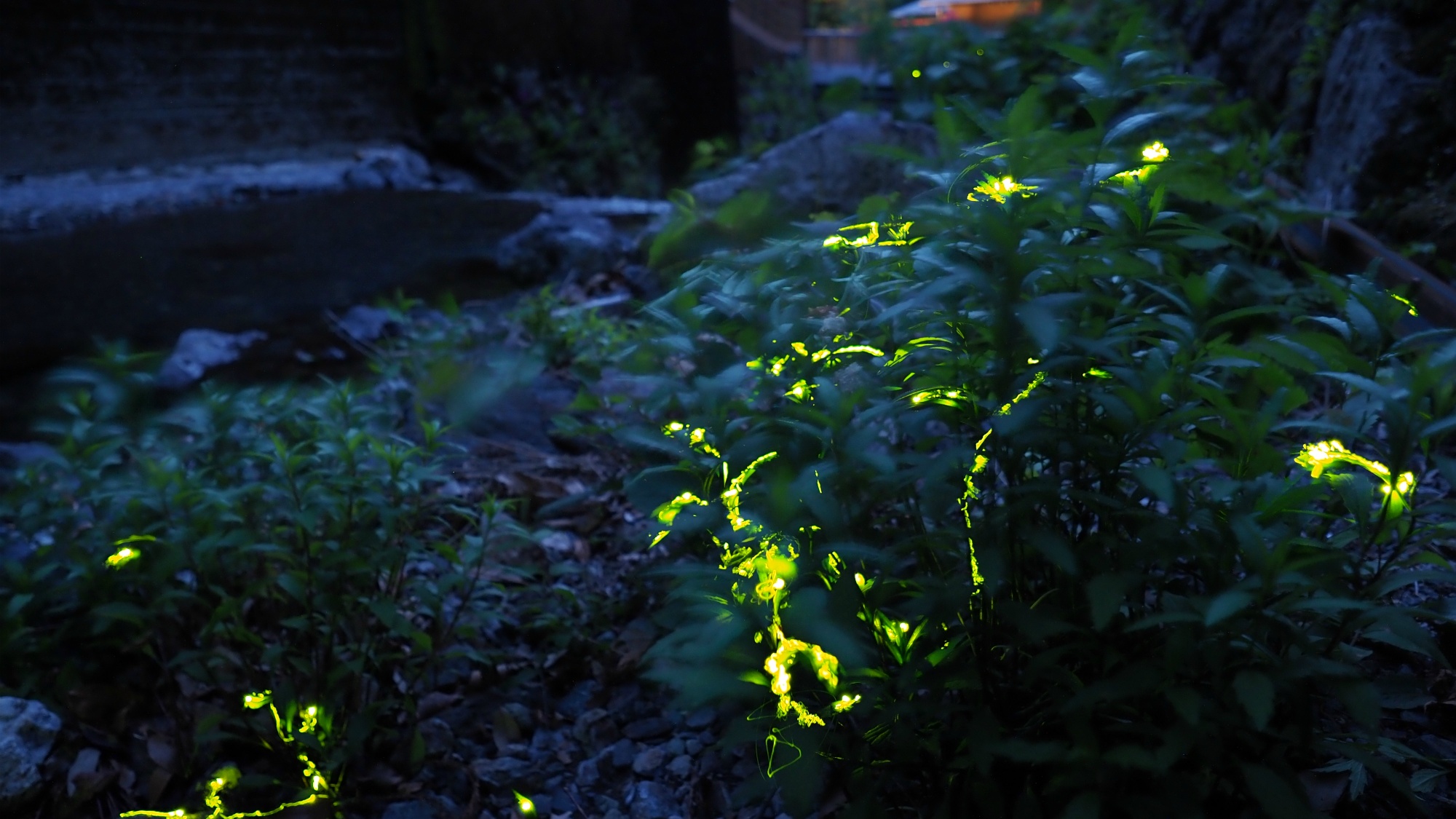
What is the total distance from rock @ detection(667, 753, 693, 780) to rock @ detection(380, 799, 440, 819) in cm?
43

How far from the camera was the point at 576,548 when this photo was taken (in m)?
2.55

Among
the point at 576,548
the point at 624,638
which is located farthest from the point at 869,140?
the point at 624,638

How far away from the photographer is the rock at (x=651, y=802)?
1715mm

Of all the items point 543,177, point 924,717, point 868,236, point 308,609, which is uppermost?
point 868,236

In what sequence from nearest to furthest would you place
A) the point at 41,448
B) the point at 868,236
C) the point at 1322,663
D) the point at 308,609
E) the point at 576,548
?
1. the point at 1322,663
2. the point at 868,236
3. the point at 308,609
4. the point at 576,548
5. the point at 41,448

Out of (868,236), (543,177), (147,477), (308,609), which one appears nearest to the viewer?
(868,236)

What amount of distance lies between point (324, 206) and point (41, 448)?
432 centimetres

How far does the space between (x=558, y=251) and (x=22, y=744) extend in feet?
13.5

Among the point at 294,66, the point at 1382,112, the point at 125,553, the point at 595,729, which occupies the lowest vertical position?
the point at 294,66

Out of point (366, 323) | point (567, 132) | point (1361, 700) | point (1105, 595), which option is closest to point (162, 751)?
point (1105, 595)

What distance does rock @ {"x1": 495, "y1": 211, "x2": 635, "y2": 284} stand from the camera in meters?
5.39

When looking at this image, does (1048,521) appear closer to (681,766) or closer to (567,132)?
(681,766)

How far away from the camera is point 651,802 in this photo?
1747 millimetres

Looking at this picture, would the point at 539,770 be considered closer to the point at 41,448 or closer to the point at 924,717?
the point at 924,717
